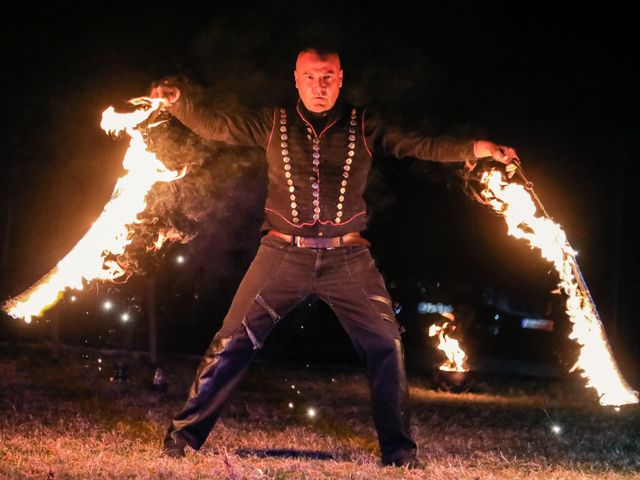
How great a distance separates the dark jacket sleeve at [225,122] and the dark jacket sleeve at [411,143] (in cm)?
60

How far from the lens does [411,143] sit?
5031 mm

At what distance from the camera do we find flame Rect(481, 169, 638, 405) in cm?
501

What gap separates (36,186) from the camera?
44.4ft

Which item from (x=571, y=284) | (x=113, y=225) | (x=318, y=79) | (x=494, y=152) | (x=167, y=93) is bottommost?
(x=571, y=284)

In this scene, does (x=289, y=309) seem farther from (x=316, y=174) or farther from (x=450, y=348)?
(x=450, y=348)

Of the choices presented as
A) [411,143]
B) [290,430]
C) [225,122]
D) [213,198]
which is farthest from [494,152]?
[213,198]

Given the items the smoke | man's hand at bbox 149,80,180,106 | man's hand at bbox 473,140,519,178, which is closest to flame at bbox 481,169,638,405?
man's hand at bbox 473,140,519,178

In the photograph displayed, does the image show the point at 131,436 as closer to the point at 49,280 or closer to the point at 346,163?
the point at 49,280

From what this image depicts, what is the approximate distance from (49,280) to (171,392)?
4.22 metres

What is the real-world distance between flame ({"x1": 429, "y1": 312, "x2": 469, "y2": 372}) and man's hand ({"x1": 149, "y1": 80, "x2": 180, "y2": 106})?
5919mm

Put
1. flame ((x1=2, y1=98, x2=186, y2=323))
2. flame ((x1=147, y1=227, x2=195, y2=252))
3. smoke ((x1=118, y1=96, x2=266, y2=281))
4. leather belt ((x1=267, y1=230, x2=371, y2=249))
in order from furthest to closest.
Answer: smoke ((x1=118, y1=96, x2=266, y2=281)) → flame ((x1=147, y1=227, x2=195, y2=252)) → leather belt ((x1=267, y1=230, x2=371, y2=249)) → flame ((x1=2, y1=98, x2=186, y2=323))

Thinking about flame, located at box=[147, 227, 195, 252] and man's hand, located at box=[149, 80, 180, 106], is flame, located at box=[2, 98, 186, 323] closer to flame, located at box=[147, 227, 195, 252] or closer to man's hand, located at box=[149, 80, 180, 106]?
man's hand, located at box=[149, 80, 180, 106]

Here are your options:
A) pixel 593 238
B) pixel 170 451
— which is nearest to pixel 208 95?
pixel 170 451

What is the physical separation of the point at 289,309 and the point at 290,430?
73.7 inches
